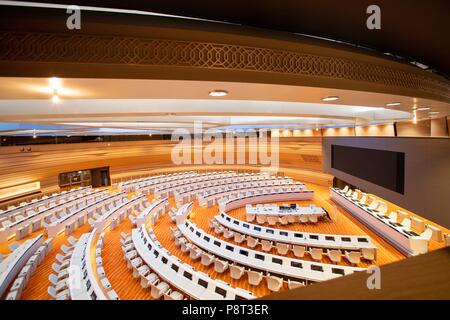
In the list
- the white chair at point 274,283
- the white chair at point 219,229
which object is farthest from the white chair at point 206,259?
the white chair at point 219,229

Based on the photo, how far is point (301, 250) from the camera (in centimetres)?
868

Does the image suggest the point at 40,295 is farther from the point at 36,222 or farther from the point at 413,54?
the point at 413,54

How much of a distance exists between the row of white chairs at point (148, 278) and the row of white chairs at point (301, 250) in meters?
4.19

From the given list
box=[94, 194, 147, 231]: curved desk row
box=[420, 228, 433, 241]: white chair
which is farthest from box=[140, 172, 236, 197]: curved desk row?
box=[420, 228, 433, 241]: white chair

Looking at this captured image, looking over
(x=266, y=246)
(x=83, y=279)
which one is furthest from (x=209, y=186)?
(x=83, y=279)

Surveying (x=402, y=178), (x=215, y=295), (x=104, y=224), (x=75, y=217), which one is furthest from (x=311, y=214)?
(x=75, y=217)

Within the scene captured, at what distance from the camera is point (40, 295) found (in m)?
7.08

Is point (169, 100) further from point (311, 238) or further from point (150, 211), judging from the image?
point (150, 211)

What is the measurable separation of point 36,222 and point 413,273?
1590 cm

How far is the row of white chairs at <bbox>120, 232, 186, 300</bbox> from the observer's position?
627 cm

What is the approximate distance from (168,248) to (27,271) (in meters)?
4.99

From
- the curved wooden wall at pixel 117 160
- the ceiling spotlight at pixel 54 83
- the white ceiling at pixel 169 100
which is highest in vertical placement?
the white ceiling at pixel 169 100

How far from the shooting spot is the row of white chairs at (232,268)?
6.56 meters

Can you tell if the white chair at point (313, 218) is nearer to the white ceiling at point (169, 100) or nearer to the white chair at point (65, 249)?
the white ceiling at point (169, 100)
